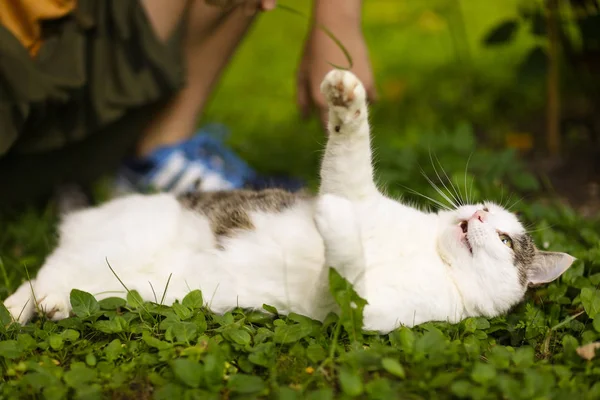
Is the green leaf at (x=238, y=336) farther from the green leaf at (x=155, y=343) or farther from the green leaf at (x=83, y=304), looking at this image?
the green leaf at (x=83, y=304)

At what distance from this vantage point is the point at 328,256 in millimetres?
1782

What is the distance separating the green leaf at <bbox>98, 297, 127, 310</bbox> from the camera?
203 cm

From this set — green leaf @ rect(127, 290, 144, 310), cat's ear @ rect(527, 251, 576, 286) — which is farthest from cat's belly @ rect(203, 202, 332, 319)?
cat's ear @ rect(527, 251, 576, 286)

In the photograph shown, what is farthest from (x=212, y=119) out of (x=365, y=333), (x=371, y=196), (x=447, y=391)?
(x=447, y=391)

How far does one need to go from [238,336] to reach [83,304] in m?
0.51

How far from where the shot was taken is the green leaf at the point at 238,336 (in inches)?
72.3

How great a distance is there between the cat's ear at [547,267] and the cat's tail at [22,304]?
1623mm

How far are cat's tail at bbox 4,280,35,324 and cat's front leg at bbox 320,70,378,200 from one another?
1.01 meters

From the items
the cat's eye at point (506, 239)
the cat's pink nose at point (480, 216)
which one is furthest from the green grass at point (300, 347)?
the cat's pink nose at point (480, 216)

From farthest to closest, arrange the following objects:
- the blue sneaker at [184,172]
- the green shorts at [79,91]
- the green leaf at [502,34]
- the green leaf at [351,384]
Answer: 1. the green leaf at [502,34]
2. the blue sneaker at [184,172]
3. the green shorts at [79,91]
4. the green leaf at [351,384]

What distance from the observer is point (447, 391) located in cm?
164

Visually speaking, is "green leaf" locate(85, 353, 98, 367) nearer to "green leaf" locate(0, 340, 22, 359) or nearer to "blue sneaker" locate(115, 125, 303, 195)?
"green leaf" locate(0, 340, 22, 359)

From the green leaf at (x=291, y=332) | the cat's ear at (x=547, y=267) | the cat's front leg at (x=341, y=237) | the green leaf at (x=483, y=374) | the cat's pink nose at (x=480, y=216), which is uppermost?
the cat's front leg at (x=341, y=237)

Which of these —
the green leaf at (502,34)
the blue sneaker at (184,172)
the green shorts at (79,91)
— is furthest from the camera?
the green leaf at (502,34)
